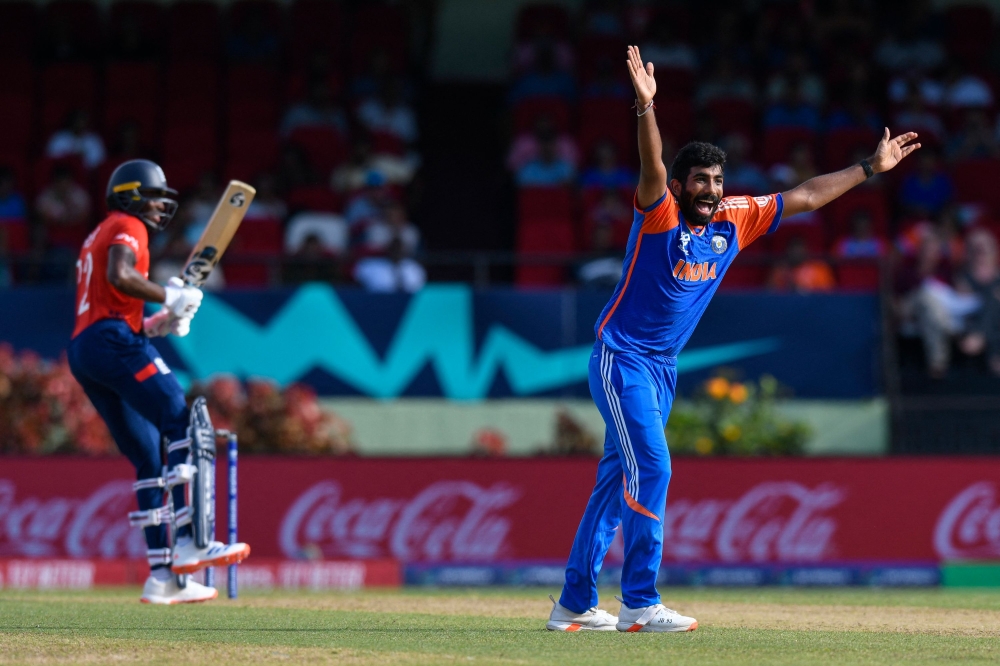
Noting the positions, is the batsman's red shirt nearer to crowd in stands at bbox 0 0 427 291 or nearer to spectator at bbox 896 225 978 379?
crowd in stands at bbox 0 0 427 291

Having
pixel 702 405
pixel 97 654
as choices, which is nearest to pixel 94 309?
pixel 97 654

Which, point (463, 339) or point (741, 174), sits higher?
point (741, 174)

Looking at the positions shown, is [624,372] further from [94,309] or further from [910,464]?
[910,464]

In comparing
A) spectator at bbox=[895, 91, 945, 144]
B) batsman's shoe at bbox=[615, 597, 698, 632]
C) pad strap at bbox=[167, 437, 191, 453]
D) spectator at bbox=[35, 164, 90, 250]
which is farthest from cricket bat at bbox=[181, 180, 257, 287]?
spectator at bbox=[895, 91, 945, 144]

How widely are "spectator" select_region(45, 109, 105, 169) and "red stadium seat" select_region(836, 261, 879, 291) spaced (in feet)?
26.1

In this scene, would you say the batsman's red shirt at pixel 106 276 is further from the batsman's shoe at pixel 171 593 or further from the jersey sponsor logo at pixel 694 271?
the jersey sponsor logo at pixel 694 271

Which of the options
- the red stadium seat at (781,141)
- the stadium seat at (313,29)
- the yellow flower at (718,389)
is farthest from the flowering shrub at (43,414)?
the red stadium seat at (781,141)

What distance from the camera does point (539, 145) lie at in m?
15.9

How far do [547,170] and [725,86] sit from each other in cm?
284

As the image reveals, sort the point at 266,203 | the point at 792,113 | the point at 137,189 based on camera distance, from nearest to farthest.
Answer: the point at 137,189 → the point at 266,203 → the point at 792,113

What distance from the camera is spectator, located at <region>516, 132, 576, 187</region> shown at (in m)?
15.7

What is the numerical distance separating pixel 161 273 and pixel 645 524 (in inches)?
306

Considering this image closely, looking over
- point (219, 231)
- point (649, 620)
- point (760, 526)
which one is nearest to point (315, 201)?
point (760, 526)

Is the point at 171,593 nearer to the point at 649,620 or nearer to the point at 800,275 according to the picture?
the point at 649,620
